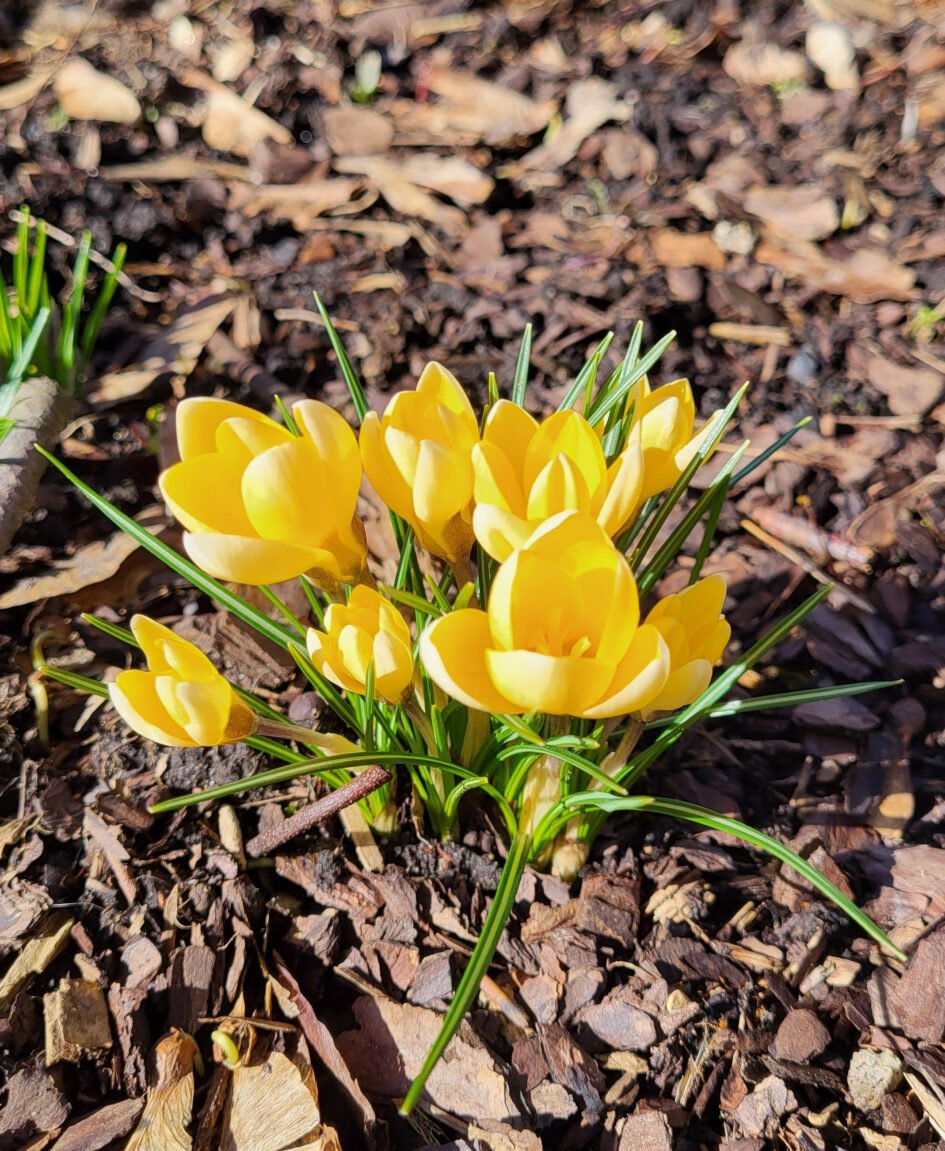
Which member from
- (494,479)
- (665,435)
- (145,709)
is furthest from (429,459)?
(145,709)

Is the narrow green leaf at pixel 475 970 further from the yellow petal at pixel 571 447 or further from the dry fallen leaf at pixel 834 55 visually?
the dry fallen leaf at pixel 834 55

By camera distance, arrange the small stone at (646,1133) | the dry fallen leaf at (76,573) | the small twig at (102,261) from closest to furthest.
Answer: the small stone at (646,1133)
the dry fallen leaf at (76,573)
the small twig at (102,261)

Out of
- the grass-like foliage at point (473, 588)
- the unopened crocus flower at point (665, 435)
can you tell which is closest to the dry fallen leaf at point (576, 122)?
the grass-like foliage at point (473, 588)

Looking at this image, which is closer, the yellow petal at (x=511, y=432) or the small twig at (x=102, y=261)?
the yellow petal at (x=511, y=432)

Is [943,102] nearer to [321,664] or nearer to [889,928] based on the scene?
[889,928]

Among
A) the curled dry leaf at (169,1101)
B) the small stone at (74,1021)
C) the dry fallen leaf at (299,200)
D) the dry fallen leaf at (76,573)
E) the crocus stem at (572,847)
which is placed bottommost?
the curled dry leaf at (169,1101)

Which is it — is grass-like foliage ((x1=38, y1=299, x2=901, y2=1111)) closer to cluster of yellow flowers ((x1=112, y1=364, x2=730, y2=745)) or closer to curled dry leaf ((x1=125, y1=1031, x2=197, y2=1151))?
cluster of yellow flowers ((x1=112, y1=364, x2=730, y2=745))

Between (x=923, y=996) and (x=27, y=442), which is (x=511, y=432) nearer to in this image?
(x=923, y=996)

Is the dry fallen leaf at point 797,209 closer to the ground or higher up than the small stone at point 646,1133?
higher up
